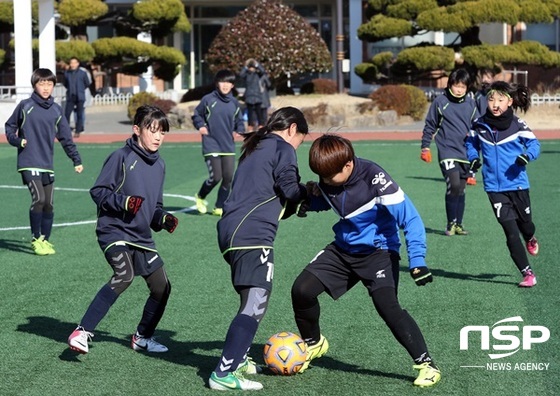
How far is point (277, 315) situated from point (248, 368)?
5.60ft

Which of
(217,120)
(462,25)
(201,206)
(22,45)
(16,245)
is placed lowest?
(16,245)

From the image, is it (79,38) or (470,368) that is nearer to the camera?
(470,368)

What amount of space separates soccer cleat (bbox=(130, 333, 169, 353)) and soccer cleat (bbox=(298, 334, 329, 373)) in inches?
42.2

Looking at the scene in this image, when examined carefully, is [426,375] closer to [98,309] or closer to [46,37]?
[98,309]

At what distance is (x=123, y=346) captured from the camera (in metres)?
7.78

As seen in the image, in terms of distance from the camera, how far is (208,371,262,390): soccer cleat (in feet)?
21.5

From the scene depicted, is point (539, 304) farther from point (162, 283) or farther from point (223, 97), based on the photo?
point (223, 97)

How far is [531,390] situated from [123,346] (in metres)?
2.83

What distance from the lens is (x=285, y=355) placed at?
6906 mm

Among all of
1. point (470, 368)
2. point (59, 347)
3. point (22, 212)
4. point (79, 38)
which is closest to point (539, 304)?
point (470, 368)

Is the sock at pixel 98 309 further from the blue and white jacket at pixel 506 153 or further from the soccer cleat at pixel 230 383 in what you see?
the blue and white jacket at pixel 506 153

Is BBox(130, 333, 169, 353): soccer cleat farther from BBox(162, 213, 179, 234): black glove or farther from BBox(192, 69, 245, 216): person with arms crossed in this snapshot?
BBox(192, 69, 245, 216): person with arms crossed

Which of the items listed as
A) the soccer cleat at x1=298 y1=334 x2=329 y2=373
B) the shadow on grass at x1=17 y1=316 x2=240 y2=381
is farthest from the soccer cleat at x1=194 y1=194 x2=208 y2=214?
the soccer cleat at x1=298 y1=334 x2=329 y2=373

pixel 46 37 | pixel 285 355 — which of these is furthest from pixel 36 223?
pixel 46 37
